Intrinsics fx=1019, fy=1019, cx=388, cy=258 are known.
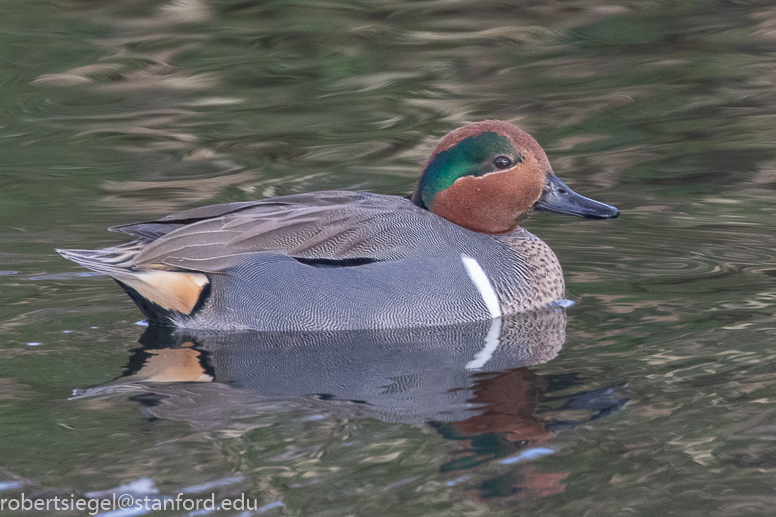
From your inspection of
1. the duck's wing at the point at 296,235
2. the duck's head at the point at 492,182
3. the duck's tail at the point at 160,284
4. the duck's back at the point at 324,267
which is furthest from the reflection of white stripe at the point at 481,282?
the duck's tail at the point at 160,284

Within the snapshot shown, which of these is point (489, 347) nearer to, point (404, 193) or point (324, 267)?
point (324, 267)

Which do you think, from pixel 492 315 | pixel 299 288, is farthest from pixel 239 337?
pixel 492 315

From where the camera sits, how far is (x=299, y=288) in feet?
18.2

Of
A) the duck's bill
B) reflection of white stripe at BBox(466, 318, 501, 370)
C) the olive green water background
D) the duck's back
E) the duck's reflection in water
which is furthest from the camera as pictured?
the duck's bill

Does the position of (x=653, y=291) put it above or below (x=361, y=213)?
below

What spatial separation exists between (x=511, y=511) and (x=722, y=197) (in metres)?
5.35

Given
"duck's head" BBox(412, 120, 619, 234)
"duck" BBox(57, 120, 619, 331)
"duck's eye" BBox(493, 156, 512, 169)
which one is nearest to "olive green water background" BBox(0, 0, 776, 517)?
"duck" BBox(57, 120, 619, 331)

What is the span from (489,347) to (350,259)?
35.5 inches

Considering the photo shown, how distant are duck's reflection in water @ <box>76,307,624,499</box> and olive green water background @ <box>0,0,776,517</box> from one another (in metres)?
0.03

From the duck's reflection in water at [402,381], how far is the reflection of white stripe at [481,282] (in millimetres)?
102

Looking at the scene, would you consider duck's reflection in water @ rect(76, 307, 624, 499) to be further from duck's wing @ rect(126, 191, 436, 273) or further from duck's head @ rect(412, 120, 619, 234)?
duck's head @ rect(412, 120, 619, 234)

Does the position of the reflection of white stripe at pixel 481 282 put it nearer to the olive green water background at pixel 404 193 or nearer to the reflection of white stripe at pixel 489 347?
the reflection of white stripe at pixel 489 347

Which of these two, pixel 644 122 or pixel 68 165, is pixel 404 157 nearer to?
pixel 644 122

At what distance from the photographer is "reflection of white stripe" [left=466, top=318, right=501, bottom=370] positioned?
16.5 ft
